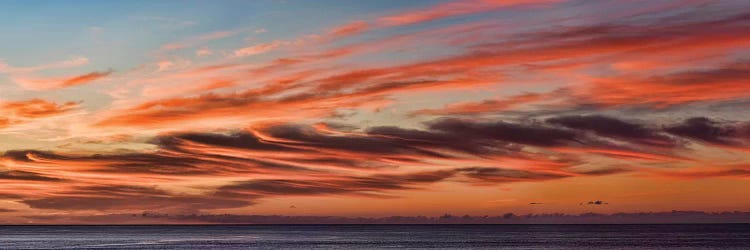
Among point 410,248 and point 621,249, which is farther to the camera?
point 410,248

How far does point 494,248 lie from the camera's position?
183125 millimetres

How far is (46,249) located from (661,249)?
12705 centimetres

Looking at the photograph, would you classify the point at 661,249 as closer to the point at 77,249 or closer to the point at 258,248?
the point at 258,248

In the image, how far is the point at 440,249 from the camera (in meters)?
183

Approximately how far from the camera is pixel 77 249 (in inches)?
6895

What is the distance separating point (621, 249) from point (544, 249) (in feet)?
53.7

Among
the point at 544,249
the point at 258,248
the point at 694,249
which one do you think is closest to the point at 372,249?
the point at 258,248

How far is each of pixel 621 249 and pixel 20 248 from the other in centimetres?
12703

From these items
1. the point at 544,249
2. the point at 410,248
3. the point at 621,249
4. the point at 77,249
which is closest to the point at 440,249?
the point at 410,248

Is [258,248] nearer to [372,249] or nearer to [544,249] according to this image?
[372,249]

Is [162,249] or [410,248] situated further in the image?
[410,248]

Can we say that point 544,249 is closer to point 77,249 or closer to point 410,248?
point 410,248

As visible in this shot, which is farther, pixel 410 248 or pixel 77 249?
pixel 410 248

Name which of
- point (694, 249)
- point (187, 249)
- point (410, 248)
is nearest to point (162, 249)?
point (187, 249)
